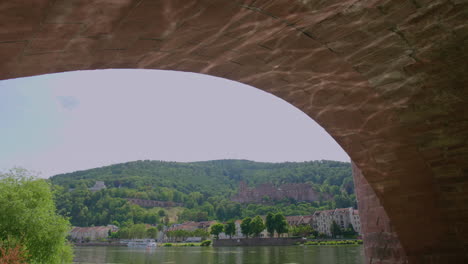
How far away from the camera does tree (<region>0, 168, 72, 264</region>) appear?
1222cm

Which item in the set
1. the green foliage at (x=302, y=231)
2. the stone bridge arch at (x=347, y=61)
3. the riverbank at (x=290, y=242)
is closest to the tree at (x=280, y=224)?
the riverbank at (x=290, y=242)

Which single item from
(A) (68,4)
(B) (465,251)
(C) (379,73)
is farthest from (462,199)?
(A) (68,4)

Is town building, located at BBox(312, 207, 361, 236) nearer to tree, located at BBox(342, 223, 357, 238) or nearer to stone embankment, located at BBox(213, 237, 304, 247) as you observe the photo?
tree, located at BBox(342, 223, 357, 238)

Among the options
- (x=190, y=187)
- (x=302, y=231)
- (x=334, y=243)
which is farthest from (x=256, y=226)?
(x=190, y=187)

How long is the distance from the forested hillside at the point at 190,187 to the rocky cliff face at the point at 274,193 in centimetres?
199

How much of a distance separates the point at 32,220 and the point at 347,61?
13.5m

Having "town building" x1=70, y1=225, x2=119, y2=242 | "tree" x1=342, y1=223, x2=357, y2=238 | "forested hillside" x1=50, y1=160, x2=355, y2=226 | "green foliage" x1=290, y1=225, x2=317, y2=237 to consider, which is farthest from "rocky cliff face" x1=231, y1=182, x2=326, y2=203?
"town building" x1=70, y1=225, x2=119, y2=242

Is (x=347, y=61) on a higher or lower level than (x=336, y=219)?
higher

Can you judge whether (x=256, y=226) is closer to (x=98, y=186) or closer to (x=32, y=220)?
(x=32, y=220)

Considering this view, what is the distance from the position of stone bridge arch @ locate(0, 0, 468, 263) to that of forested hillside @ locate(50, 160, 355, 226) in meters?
86.1

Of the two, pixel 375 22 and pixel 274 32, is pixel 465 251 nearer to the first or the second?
pixel 375 22

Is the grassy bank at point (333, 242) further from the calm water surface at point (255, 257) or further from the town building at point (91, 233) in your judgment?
the town building at point (91, 233)

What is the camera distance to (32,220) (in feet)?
41.2

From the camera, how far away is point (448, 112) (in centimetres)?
319
